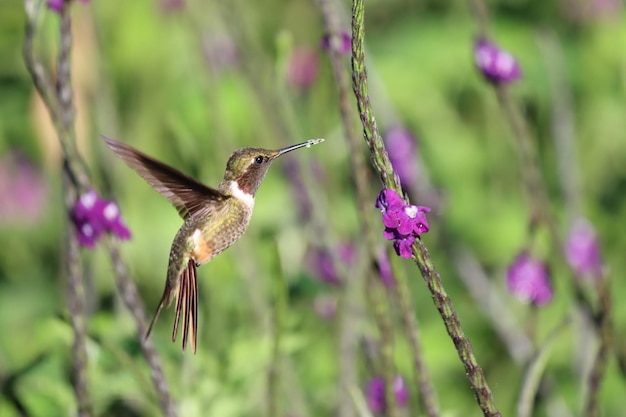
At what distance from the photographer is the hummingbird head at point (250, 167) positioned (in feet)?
3.22

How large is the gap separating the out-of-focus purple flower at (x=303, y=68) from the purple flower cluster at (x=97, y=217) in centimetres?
210

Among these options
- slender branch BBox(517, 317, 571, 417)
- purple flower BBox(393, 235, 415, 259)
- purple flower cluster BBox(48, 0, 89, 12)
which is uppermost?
purple flower cluster BBox(48, 0, 89, 12)

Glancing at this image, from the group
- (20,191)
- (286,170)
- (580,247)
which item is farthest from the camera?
(20,191)

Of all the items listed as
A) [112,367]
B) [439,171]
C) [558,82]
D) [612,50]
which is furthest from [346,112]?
[612,50]

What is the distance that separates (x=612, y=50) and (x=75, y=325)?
2.97 m

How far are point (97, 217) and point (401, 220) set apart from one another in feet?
1.82

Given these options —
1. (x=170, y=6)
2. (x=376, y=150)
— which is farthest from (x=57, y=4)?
(x=170, y=6)

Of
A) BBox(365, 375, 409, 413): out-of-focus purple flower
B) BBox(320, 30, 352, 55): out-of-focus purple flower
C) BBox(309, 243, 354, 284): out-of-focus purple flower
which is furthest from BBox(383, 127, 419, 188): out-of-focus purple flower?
BBox(320, 30, 352, 55): out-of-focus purple flower

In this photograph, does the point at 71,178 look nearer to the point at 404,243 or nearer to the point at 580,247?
the point at 404,243

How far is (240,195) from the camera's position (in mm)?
998

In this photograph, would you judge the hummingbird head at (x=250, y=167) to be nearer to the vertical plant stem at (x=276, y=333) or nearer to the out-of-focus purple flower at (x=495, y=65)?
the vertical plant stem at (x=276, y=333)

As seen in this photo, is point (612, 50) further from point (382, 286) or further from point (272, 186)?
point (382, 286)

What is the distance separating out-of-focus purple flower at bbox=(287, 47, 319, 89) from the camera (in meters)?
3.40

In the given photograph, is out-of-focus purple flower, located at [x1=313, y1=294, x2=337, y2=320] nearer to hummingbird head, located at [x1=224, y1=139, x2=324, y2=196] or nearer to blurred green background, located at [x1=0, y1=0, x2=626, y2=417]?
blurred green background, located at [x1=0, y1=0, x2=626, y2=417]
